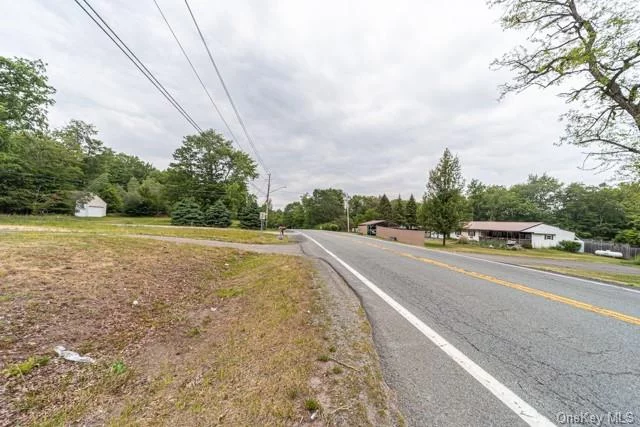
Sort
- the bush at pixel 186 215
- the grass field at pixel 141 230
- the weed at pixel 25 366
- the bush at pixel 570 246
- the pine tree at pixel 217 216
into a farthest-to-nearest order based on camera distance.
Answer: the pine tree at pixel 217 216 → the bush at pixel 186 215 → the bush at pixel 570 246 → the grass field at pixel 141 230 → the weed at pixel 25 366

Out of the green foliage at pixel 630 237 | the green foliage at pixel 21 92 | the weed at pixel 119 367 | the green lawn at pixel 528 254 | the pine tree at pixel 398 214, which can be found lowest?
the green lawn at pixel 528 254

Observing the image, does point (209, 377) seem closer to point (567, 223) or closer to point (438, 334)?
point (438, 334)

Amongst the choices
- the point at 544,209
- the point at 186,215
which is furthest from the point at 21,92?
the point at 544,209

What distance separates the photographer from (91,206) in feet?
127

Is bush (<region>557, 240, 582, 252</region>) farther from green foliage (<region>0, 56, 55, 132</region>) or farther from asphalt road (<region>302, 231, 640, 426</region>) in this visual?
green foliage (<region>0, 56, 55, 132</region>)

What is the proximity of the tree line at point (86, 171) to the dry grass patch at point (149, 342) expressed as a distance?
2063 centimetres

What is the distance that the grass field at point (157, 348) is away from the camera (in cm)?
191

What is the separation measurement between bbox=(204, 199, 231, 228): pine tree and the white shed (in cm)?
1633

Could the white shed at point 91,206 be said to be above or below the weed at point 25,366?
above

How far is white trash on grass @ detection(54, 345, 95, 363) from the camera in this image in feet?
9.07

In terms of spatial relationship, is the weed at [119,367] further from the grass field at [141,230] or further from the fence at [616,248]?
the fence at [616,248]

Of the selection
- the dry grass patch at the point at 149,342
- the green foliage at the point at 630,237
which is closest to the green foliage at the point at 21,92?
the dry grass patch at the point at 149,342

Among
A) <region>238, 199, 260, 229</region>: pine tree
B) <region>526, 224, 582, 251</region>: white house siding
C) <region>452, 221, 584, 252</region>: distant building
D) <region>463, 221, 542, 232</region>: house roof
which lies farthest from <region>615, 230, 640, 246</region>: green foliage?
<region>238, 199, 260, 229</region>: pine tree

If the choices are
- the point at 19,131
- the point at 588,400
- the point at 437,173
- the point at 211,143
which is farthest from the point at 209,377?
the point at 211,143
